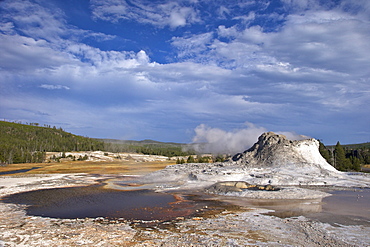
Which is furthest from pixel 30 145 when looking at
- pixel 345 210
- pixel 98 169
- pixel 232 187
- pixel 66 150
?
pixel 345 210

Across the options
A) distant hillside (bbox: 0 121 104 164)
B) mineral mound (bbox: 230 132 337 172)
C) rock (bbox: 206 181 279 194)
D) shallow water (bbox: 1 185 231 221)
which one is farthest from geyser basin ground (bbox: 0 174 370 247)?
distant hillside (bbox: 0 121 104 164)

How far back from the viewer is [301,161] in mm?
28172

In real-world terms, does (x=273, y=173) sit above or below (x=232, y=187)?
above

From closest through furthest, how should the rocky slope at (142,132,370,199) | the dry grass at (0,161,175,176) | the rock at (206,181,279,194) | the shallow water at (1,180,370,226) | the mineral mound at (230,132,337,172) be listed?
the shallow water at (1,180,370,226), the rock at (206,181,279,194), the rocky slope at (142,132,370,199), the mineral mound at (230,132,337,172), the dry grass at (0,161,175,176)

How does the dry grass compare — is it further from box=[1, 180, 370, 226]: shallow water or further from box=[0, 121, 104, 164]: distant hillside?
box=[1, 180, 370, 226]: shallow water

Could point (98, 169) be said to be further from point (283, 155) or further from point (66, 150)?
point (66, 150)

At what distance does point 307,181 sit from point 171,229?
701 inches

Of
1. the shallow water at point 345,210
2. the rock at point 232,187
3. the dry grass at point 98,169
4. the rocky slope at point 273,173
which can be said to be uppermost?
the rocky slope at point 273,173

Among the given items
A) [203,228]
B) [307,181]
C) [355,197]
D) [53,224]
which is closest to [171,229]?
[203,228]

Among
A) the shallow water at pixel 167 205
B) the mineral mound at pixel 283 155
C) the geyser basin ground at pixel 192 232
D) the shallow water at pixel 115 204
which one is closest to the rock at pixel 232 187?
the shallow water at pixel 167 205

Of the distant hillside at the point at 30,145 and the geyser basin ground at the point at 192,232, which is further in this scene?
the distant hillside at the point at 30,145

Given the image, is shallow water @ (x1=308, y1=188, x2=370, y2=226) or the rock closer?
shallow water @ (x1=308, y1=188, x2=370, y2=226)

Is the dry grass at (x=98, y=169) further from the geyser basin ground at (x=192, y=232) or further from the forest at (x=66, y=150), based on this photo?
the geyser basin ground at (x=192, y=232)

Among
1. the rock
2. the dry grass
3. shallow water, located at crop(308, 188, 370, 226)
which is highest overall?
the rock
